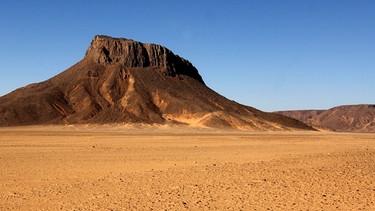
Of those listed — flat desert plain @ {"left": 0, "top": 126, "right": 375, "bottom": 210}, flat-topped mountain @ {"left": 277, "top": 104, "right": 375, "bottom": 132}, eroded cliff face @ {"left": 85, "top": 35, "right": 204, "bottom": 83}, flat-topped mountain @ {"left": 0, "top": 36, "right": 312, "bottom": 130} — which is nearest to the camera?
flat desert plain @ {"left": 0, "top": 126, "right": 375, "bottom": 210}

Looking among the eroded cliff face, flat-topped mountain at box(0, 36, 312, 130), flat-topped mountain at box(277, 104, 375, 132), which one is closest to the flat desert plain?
flat-topped mountain at box(0, 36, 312, 130)

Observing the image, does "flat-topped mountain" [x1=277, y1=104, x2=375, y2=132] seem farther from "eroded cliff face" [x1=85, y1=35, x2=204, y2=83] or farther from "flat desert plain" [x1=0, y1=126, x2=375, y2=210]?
"flat desert plain" [x1=0, y1=126, x2=375, y2=210]

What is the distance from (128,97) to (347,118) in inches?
4088

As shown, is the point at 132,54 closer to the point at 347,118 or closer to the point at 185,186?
the point at 185,186

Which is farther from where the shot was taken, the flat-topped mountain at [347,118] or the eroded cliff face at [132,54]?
the flat-topped mountain at [347,118]

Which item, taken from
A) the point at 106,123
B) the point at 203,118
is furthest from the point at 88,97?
the point at 203,118

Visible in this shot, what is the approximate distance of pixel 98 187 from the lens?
521 inches

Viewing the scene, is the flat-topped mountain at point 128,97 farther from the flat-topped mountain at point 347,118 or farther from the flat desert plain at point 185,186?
the flat-topped mountain at point 347,118

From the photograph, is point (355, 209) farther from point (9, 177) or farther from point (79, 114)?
point (79, 114)

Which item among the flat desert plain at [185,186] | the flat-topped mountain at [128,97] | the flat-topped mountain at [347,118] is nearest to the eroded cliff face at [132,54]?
the flat-topped mountain at [128,97]

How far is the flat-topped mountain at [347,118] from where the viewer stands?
15800 cm

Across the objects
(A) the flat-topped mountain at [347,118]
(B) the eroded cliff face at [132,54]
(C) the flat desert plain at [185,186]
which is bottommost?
(C) the flat desert plain at [185,186]

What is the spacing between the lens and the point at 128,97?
3770 inches

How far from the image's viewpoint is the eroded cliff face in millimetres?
107750
